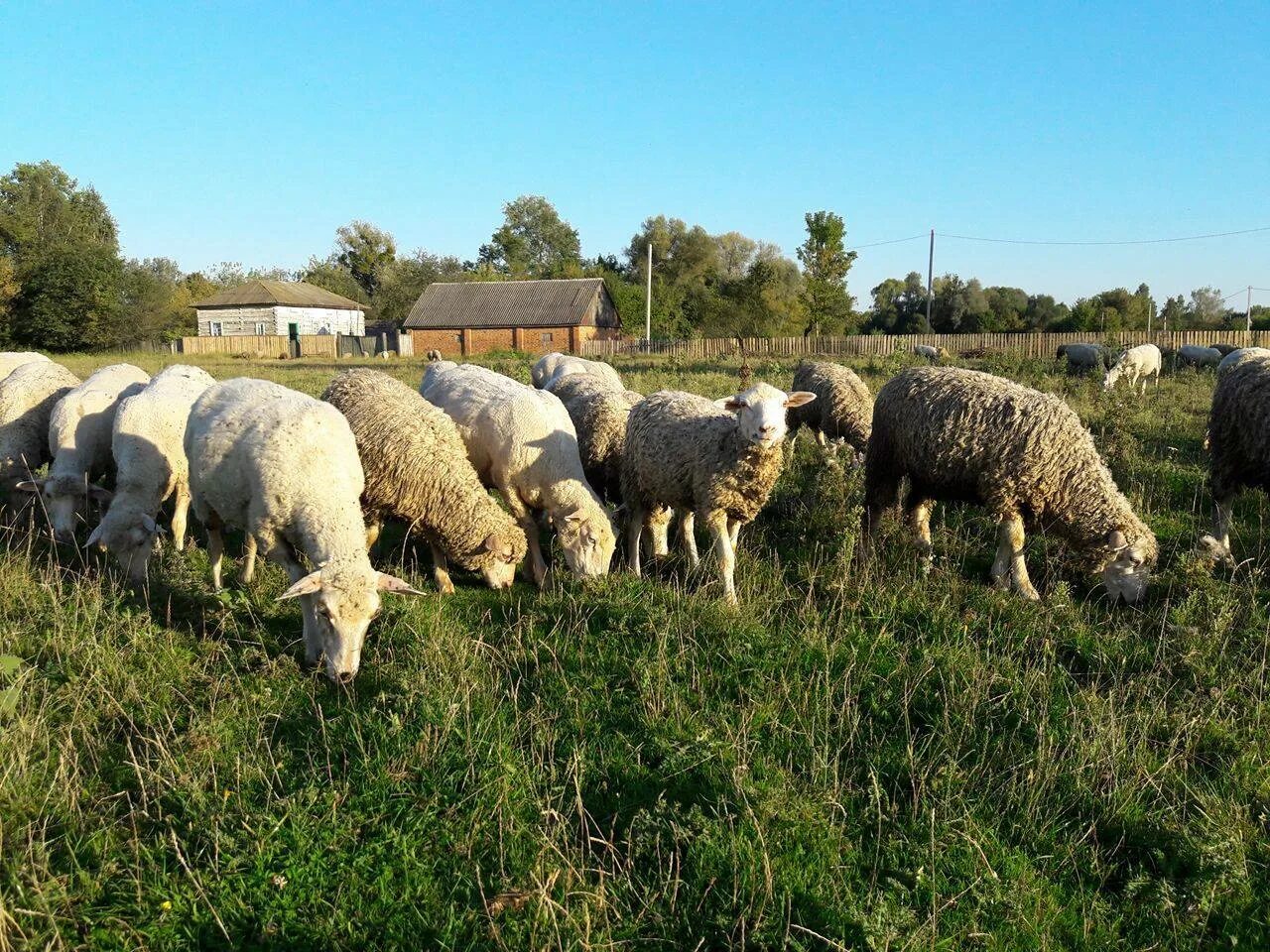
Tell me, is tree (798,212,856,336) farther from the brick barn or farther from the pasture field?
the pasture field

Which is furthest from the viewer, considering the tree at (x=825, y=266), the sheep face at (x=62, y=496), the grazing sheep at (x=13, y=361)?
the tree at (x=825, y=266)

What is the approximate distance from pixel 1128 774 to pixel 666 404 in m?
4.75

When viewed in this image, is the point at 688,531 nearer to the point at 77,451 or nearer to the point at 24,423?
the point at 77,451

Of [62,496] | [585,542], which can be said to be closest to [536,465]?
[585,542]

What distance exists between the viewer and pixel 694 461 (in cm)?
689

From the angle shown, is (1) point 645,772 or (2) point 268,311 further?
(2) point 268,311

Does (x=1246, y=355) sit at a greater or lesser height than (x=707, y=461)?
greater

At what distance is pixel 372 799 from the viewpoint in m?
3.65

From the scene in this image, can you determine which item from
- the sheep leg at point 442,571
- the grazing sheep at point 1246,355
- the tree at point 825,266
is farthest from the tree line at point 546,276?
the sheep leg at point 442,571

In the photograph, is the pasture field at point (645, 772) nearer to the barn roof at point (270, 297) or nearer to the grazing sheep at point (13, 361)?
the grazing sheep at point (13, 361)

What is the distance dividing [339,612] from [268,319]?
205 feet

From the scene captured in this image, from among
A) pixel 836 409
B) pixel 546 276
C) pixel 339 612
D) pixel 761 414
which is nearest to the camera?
pixel 339 612

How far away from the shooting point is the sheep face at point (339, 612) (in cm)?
486

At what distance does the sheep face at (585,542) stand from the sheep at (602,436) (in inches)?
57.8
